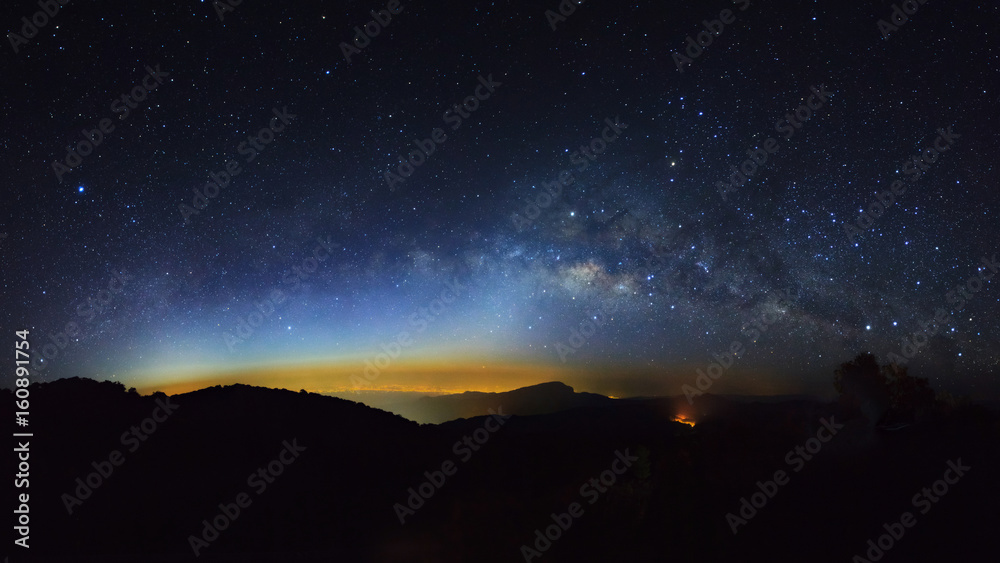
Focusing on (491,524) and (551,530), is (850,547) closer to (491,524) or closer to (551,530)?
(551,530)

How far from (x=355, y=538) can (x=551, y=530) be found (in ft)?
23.3

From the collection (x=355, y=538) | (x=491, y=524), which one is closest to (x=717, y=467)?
(x=491, y=524)

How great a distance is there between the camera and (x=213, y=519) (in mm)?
18703
